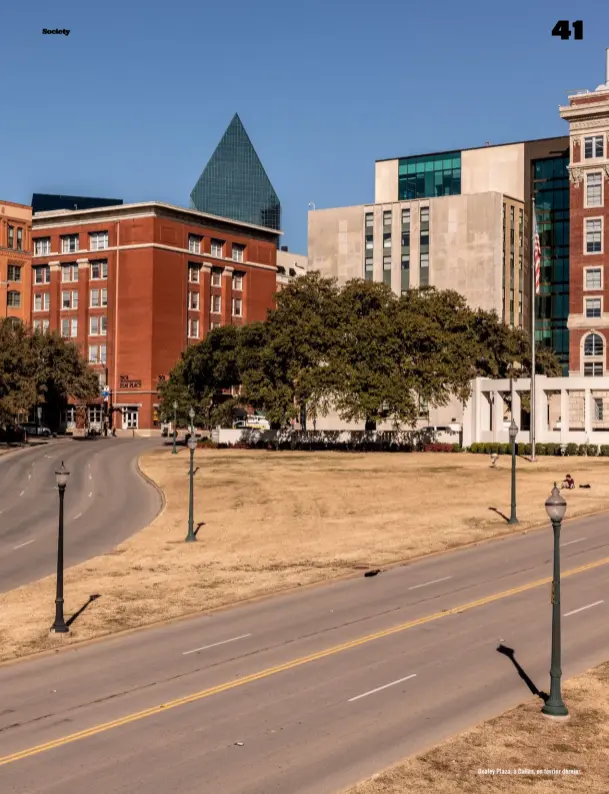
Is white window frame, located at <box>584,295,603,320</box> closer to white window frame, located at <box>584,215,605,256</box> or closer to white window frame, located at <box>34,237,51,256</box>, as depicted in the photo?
white window frame, located at <box>584,215,605,256</box>

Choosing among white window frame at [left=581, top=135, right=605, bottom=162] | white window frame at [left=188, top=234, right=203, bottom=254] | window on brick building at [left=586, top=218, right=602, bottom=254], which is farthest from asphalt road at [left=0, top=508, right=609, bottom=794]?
white window frame at [left=188, top=234, right=203, bottom=254]

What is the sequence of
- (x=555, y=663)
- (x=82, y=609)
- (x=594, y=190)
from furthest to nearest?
(x=594, y=190) → (x=82, y=609) → (x=555, y=663)

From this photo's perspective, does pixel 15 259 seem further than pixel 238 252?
No

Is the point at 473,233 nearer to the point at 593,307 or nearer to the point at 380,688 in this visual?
the point at 593,307

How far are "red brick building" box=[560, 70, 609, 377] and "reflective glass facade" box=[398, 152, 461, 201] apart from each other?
45.9 metres

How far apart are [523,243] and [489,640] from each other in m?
120

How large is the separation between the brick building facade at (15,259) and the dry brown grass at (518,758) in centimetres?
11410

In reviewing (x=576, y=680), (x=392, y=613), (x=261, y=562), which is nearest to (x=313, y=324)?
(x=261, y=562)

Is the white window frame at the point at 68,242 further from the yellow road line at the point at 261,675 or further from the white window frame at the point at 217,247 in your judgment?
the yellow road line at the point at 261,675

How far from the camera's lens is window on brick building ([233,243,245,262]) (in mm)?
149875

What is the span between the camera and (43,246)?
144 m

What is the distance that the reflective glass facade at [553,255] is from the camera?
480 feet

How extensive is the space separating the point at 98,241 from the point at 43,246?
9467 mm

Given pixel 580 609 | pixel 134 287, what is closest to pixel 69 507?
pixel 580 609
